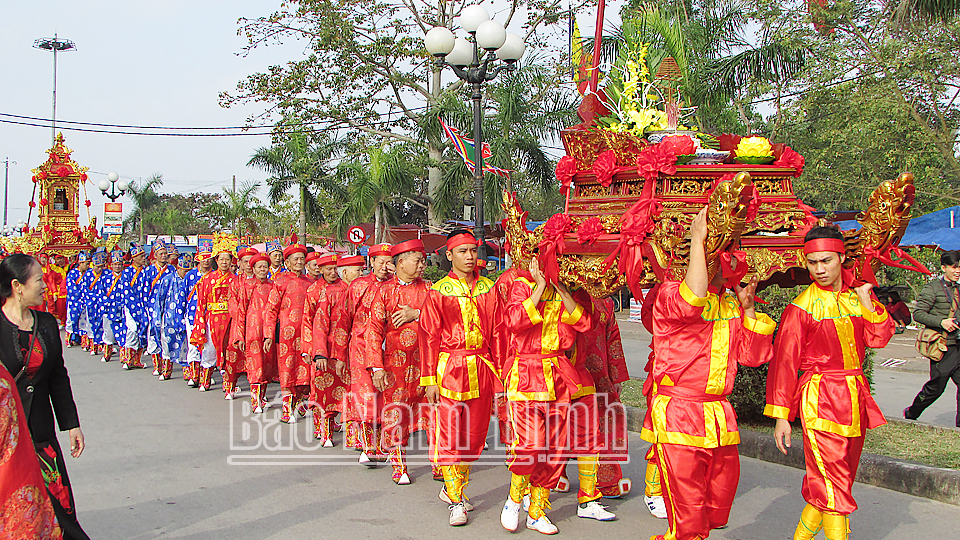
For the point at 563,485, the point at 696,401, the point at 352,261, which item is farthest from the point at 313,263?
the point at 696,401

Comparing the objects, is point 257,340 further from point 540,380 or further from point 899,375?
point 899,375

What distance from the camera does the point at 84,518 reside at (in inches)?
208

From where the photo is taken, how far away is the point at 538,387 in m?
4.93

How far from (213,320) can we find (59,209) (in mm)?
12558

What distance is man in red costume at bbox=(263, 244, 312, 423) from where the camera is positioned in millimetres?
8484

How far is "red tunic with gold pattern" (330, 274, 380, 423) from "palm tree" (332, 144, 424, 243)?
13945mm

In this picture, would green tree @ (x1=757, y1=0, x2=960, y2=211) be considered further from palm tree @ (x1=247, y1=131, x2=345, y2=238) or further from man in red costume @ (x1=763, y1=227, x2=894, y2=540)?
palm tree @ (x1=247, y1=131, x2=345, y2=238)

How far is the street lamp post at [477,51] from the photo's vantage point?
947 centimetres

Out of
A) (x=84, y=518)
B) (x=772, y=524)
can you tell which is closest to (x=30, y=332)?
(x=84, y=518)

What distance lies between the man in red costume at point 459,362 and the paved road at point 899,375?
4880 millimetres

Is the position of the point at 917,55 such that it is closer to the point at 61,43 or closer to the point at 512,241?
the point at 512,241

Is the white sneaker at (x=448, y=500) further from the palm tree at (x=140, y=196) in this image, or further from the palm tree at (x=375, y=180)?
the palm tree at (x=140, y=196)

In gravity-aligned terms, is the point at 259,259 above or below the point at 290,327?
above

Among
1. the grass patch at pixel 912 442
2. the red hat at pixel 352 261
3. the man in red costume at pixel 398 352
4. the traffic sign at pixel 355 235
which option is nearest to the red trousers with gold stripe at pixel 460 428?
the man in red costume at pixel 398 352
